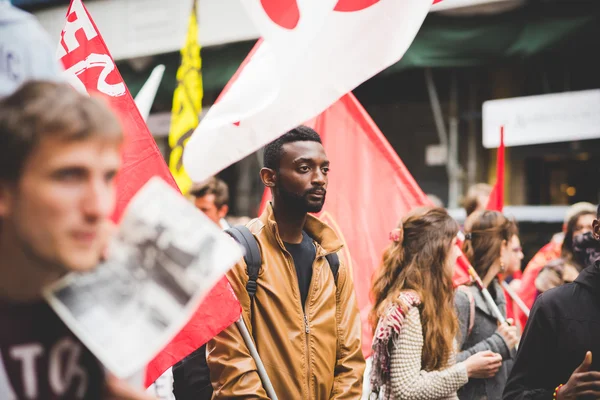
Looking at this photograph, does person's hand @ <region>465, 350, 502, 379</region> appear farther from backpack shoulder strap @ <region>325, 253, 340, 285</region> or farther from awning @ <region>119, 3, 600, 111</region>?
awning @ <region>119, 3, 600, 111</region>

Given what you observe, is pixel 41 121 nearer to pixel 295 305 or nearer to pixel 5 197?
pixel 5 197

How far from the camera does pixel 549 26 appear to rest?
8.16m

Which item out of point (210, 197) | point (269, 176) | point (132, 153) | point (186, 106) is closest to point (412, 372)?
point (269, 176)

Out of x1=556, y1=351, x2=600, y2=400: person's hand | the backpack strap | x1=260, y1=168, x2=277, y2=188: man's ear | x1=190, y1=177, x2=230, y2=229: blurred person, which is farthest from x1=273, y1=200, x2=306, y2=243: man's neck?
x1=190, y1=177, x2=230, y2=229: blurred person

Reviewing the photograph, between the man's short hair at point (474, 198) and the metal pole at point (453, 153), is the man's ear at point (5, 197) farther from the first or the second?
the metal pole at point (453, 153)

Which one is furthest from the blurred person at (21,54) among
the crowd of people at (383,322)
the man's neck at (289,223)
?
the man's neck at (289,223)

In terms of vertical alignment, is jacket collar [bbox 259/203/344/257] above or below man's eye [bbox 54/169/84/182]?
below

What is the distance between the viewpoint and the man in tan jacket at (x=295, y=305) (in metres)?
2.94

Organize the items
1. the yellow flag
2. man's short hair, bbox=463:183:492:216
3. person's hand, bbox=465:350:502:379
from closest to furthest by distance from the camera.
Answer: person's hand, bbox=465:350:502:379, the yellow flag, man's short hair, bbox=463:183:492:216

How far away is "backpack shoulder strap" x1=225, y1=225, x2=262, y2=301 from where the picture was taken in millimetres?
3037

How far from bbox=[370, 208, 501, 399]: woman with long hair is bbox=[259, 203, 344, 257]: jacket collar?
14.2 inches

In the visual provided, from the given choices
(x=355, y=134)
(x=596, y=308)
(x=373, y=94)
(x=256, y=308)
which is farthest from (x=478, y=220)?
(x=373, y=94)

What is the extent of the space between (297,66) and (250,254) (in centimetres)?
85

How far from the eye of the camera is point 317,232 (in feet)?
11.2
